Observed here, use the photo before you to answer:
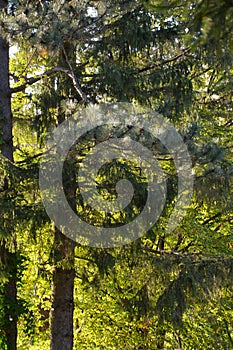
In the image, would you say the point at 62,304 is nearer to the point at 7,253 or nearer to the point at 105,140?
the point at 7,253

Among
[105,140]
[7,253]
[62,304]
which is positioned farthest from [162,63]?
[62,304]

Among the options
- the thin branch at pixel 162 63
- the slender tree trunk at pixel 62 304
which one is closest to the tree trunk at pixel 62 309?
the slender tree trunk at pixel 62 304

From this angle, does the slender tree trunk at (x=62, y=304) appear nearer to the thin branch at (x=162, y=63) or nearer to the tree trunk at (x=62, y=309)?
the tree trunk at (x=62, y=309)

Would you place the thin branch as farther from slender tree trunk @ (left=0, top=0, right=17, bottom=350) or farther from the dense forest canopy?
slender tree trunk @ (left=0, top=0, right=17, bottom=350)

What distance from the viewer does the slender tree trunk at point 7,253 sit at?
785cm

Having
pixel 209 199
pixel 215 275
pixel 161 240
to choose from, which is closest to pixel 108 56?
pixel 209 199

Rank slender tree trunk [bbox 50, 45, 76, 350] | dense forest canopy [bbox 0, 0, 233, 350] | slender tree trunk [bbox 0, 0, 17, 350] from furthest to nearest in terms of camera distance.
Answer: slender tree trunk [bbox 50, 45, 76, 350] → slender tree trunk [bbox 0, 0, 17, 350] → dense forest canopy [bbox 0, 0, 233, 350]

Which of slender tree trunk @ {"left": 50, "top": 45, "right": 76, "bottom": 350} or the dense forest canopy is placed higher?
the dense forest canopy

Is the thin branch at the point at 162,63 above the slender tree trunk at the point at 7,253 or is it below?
above

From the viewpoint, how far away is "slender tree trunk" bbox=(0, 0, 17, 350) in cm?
785

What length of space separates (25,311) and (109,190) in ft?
7.23

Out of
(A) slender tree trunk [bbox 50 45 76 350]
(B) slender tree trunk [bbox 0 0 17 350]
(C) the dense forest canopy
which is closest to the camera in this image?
(C) the dense forest canopy

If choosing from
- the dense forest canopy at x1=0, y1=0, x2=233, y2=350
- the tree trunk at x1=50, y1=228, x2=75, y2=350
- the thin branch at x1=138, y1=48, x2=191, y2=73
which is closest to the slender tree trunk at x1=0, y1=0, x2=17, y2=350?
the dense forest canopy at x1=0, y1=0, x2=233, y2=350

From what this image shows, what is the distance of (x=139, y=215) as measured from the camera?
6984 mm
